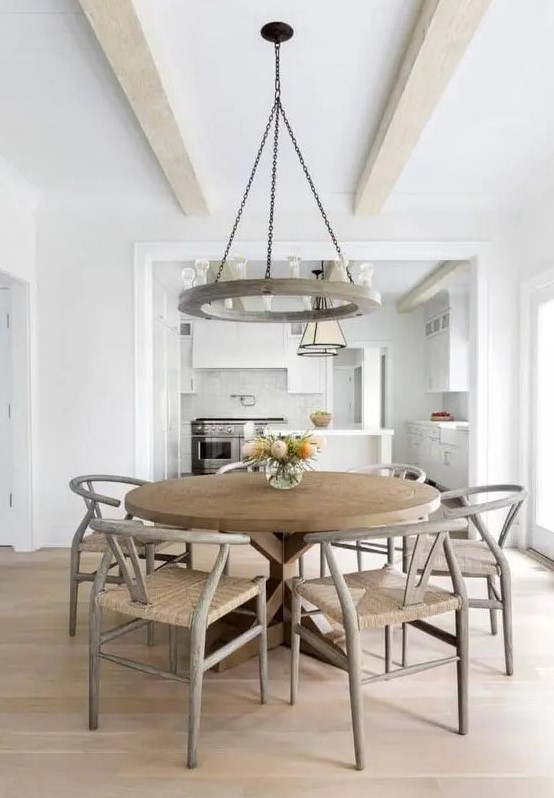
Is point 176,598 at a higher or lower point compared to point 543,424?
lower

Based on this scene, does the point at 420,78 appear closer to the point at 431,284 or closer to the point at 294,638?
the point at 294,638

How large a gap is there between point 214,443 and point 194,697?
5.71 metres

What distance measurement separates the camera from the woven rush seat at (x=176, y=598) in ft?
6.28

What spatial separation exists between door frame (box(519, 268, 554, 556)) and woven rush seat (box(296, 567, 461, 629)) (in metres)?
2.47

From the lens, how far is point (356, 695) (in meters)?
1.76

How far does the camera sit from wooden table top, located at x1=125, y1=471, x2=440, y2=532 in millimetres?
2057

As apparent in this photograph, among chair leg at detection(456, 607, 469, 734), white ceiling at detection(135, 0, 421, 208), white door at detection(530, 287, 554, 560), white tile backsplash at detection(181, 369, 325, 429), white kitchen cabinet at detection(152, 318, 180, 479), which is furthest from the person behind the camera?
white tile backsplash at detection(181, 369, 325, 429)

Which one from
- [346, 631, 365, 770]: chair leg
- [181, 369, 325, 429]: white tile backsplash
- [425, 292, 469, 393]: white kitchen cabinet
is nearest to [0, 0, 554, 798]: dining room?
[346, 631, 365, 770]: chair leg

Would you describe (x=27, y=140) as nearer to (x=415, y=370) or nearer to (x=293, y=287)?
(x=293, y=287)

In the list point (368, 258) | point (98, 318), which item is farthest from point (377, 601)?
point (98, 318)

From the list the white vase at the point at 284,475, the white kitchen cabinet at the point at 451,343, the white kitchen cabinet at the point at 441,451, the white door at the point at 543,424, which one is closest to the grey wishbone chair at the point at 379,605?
the white vase at the point at 284,475

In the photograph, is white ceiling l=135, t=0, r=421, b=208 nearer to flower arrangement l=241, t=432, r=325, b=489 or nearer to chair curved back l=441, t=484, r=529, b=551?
flower arrangement l=241, t=432, r=325, b=489

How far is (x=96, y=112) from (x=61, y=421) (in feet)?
7.46

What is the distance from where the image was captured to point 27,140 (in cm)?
337
